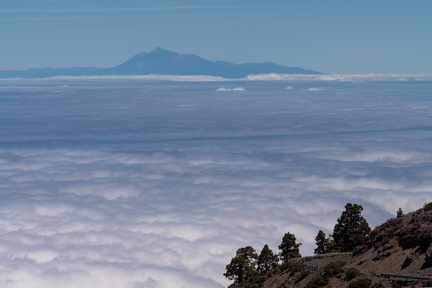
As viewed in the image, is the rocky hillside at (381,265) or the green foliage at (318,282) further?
the green foliage at (318,282)

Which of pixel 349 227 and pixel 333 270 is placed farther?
pixel 349 227

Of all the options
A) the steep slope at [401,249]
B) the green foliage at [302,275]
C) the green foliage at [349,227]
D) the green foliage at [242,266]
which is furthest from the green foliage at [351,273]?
the green foliage at [349,227]

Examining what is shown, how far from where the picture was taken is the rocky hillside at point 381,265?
34625 millimetres

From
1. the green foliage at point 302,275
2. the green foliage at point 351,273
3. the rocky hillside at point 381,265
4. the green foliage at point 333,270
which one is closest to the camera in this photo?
the rocky hillside at point 381,265

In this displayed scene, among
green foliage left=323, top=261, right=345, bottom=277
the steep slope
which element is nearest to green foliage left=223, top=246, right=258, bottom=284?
the steep slope

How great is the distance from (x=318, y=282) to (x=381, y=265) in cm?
376

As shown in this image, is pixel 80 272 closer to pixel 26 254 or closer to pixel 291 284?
pixel 26 254

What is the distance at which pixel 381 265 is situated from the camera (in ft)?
126

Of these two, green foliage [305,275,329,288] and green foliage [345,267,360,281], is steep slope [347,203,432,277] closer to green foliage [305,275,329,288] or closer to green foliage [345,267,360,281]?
green foliage [345,267,360,281]

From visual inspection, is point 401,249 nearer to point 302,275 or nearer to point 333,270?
point 333,270

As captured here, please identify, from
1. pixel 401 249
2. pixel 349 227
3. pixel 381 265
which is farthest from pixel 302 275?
pixel 349 227

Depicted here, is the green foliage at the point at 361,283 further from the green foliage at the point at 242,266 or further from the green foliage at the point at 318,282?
the green foliage at the point at 242,266

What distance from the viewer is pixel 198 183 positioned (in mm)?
184625

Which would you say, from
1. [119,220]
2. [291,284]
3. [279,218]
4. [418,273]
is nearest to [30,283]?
[119,220]
